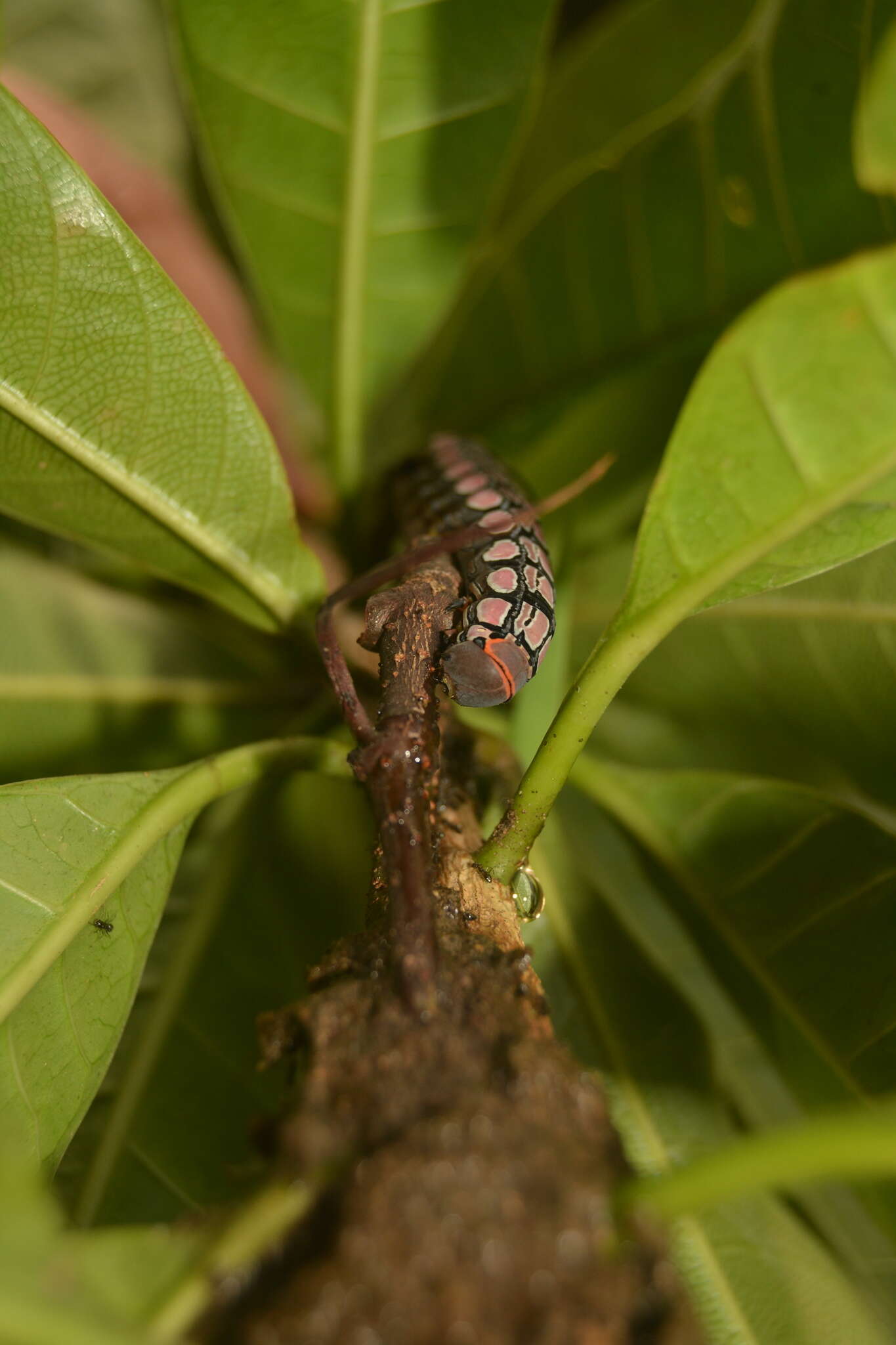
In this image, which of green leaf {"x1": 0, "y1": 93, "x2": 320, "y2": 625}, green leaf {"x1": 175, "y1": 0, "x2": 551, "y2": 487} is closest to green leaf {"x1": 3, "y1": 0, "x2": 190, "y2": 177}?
green leaf {"x1": 175, "y1": 0, "x2": 551, "y2": 487}

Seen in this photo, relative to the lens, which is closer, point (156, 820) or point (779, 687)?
point (156, 820)

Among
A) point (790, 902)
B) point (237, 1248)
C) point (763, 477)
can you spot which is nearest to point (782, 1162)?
point (237, 1248)

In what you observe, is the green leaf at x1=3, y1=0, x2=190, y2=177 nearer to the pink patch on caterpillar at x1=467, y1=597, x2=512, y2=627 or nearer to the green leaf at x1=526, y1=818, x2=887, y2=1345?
the pink patch on caterpillar at x1=467, y1=597, x2=512, y2=627

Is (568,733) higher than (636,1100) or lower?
higher

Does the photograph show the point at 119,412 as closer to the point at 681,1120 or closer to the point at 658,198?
the point at 658,198

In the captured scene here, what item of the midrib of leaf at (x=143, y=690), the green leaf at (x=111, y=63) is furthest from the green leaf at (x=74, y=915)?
the green leaf at (x=111, y=63)

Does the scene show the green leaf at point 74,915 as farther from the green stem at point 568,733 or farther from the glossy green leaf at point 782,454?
the glossy green leaf at point 782,454
